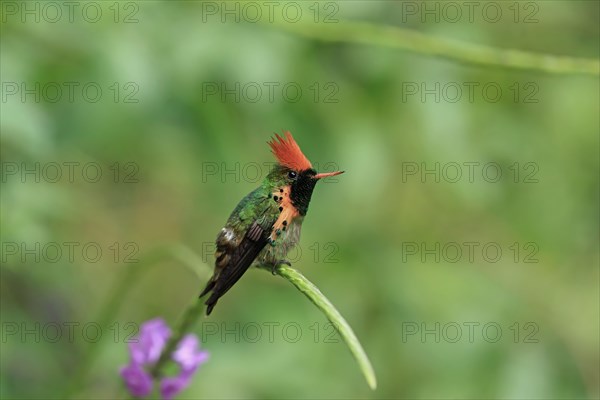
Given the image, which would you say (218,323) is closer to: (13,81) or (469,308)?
(469,308)

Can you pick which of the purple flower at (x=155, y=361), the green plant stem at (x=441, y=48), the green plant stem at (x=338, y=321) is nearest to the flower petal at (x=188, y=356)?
the purple flower at (x=155, y=361)

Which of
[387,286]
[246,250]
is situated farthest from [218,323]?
[246,250]

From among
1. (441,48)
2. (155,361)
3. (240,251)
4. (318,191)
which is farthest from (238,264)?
(318,191)

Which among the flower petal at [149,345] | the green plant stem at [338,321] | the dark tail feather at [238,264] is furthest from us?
the flower petal at [149,345]

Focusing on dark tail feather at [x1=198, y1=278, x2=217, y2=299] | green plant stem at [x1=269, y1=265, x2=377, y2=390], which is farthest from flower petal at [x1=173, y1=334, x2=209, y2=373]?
green plant stem at [x1=269, y1=265, x2=377, y2=390]

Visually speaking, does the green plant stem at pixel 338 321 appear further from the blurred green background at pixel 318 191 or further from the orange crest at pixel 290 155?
the blurred green background at pixel 318 191

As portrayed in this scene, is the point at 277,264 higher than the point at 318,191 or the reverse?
the reverse

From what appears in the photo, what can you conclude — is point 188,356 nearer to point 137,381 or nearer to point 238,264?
point 137,381

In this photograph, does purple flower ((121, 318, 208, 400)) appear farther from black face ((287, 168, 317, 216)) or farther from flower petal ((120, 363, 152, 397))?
black face ((287, 168, 317, 216))
